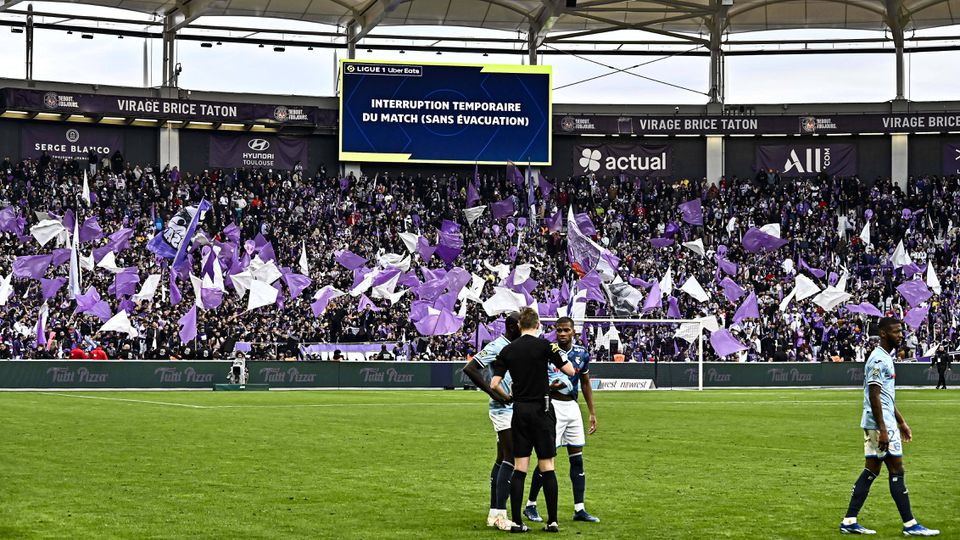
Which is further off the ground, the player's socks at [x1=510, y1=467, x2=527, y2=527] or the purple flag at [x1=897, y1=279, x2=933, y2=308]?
the purple flag at [x1=897, y1=279, x2=933, y2=308]

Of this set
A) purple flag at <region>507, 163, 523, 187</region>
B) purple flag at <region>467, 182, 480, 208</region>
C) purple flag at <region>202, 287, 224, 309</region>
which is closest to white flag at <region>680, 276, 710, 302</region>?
purple flag at <region>467, 182, 480, 208</region>

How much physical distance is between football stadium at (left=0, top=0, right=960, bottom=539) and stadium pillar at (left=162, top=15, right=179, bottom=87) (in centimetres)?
26

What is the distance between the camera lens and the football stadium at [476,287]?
1370 cm

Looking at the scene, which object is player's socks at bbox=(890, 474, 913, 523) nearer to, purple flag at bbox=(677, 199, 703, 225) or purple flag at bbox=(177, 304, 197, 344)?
purple flag at bbox=(177, 304, 197, 344)

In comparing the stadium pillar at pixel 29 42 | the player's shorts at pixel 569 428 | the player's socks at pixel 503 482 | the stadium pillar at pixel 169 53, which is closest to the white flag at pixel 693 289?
the stadium pillar at pixel 169 53

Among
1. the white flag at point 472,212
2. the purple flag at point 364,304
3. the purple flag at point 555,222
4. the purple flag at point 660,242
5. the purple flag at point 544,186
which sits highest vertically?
the purple flag at point 544,186

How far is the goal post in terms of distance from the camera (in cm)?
4900

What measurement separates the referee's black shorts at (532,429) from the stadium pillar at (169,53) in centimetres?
5763

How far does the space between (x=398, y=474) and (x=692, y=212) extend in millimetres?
46462

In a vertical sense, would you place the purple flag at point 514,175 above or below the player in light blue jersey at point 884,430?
above

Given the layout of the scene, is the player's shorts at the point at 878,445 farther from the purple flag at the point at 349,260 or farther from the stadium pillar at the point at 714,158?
the stadium pillar at the point at 714,158

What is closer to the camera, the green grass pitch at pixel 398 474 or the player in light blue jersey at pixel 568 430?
the green grass pitch at pixel 398 474

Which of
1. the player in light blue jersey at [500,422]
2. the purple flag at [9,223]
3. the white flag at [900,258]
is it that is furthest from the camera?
the white flag at [900,258]

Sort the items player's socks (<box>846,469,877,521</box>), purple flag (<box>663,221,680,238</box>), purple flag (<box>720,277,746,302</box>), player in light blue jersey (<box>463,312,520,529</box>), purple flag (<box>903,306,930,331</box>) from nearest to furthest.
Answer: player's socks (<box>846,469,877,521</box>)
player in light blue jersey (<box>463,312,520,529</box>)
purple flag (<box>903,306,930,331</box>)
purple flag (<box>720,277,746,302</box>)
purple flag (<box>663,221,680,238</box>)
